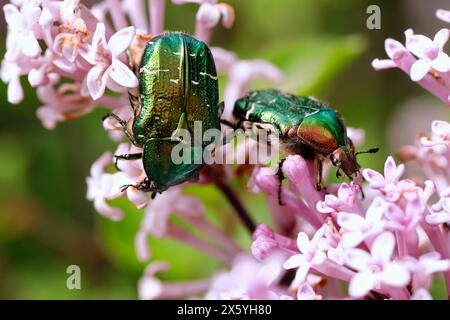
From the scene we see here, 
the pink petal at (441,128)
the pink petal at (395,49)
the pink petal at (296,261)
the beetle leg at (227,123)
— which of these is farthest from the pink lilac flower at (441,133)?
the beetle leg at (227,123)

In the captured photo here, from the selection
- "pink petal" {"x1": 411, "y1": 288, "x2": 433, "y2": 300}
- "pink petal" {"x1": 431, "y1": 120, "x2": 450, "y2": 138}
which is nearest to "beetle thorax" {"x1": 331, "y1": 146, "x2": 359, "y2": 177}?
"pink petal" {"x1": 431, "y1": 120, "x2": 450, "y2": 138}

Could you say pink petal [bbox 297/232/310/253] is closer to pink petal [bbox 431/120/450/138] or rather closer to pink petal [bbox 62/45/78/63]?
pink petal [bbox 431/120/450/138]

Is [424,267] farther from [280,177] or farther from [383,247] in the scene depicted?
[280,177]

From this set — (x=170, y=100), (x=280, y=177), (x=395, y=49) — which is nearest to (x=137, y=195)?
(x=170, y=100)

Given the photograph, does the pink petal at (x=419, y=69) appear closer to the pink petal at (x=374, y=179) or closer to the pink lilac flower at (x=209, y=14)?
the pink petal at (x=374, y=179)
